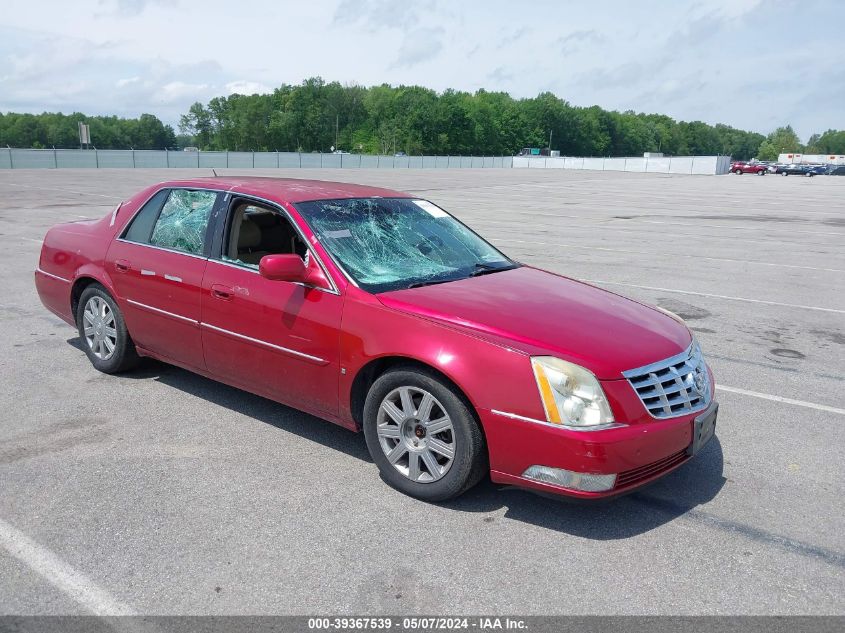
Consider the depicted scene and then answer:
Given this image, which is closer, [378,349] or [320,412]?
[378,349]

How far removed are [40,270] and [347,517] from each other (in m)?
4.02

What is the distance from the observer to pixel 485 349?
11.2 feet

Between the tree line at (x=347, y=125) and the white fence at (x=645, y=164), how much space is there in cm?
4890

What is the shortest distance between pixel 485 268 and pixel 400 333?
1.22 metres

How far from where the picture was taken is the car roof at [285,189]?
461cm

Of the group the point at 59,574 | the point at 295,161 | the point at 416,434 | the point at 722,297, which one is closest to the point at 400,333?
the point at 416,434

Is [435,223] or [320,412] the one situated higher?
[435,223]

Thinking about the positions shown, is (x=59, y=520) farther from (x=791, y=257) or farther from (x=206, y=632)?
(x=791, y=257)

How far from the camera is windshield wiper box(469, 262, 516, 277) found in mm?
4543

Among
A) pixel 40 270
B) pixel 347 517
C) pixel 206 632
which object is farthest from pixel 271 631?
pixel 40 270

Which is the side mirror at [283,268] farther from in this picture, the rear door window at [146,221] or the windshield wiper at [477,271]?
the rear door window at [146,221]

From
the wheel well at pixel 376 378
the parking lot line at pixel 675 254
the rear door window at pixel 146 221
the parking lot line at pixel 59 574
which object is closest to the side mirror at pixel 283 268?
the wheel well at pixel 376 378

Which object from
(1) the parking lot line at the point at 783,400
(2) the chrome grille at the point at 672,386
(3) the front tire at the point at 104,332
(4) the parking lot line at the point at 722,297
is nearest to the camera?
(2) the chrome grille at the point at 672,386

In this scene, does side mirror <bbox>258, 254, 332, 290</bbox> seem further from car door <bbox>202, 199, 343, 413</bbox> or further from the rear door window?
the rear door window
